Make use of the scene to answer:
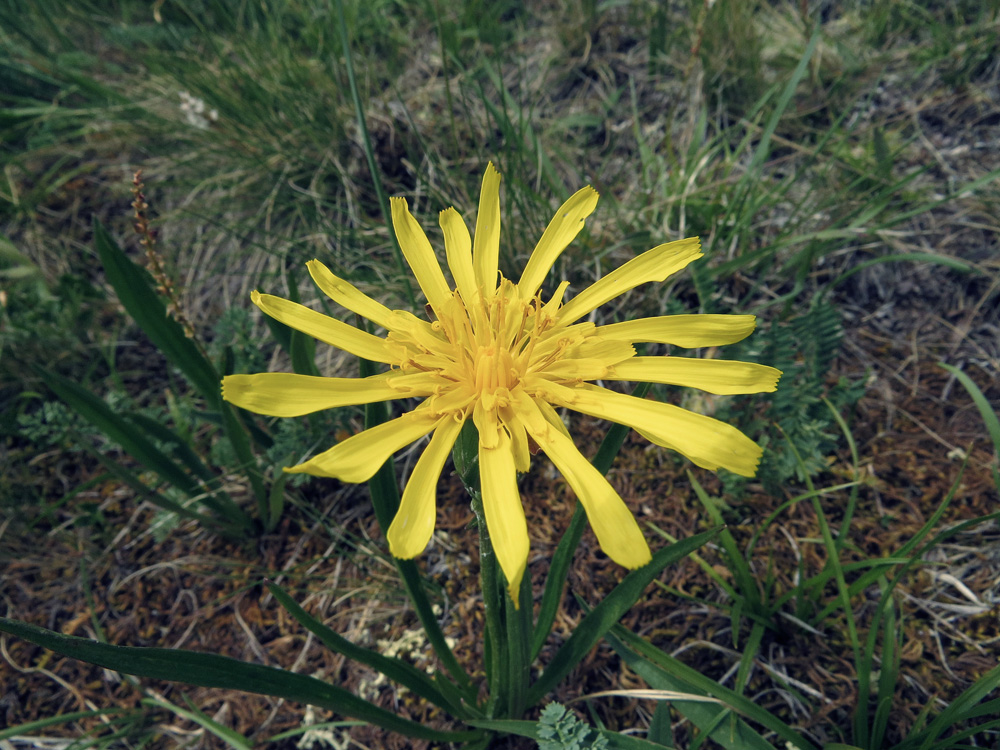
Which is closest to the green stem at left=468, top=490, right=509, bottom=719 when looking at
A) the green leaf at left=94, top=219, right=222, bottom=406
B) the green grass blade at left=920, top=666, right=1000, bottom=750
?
the green grass blade at left=920, top=666, right=1000, bottom=750

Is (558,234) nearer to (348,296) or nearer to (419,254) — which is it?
(419,254)

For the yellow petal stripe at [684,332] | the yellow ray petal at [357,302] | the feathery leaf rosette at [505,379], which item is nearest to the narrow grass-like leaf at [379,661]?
the feathery leaf rosette at [505,379]

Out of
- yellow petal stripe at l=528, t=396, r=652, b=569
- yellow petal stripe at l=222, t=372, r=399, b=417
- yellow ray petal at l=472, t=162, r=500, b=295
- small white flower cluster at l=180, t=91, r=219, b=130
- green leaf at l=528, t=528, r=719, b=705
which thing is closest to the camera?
yellow petal stripe at l=528, t=396, r=652, b=569

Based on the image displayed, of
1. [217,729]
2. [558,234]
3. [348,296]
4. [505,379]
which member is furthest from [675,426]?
[217,729]

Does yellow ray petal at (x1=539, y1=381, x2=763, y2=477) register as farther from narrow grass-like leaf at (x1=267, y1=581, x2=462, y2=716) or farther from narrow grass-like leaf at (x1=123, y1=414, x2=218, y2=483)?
narrow grass-like leaf at (x1=123, y1=414, x2=218, y2=483)

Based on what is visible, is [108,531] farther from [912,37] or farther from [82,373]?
[912,37]

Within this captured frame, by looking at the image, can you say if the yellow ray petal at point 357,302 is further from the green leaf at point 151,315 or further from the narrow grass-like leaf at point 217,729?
the narrow grass-like leaf at point 217,729
